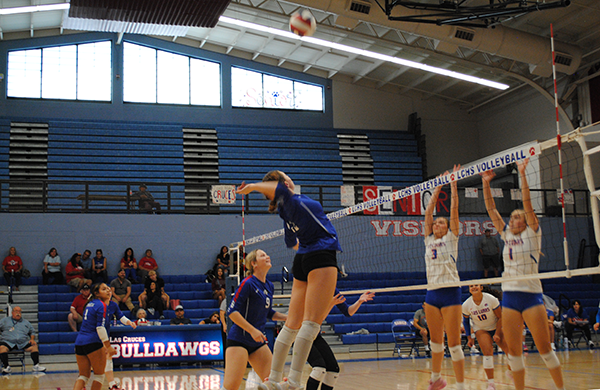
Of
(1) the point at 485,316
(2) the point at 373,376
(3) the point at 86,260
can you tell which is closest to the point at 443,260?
(1) the point at 485,316

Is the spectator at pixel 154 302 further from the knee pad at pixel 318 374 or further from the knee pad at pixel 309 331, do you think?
the knee pad at pixel 309 331

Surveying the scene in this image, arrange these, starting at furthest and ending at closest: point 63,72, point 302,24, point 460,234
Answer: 1. point 63,72
2. point 460,234
3. point 302,24

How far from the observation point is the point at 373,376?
1041 centimetres

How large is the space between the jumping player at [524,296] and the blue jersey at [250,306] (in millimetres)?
2513

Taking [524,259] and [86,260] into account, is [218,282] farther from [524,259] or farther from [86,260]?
[524,259]

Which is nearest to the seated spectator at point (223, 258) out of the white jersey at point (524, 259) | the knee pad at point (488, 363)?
the knee pad at point (488, 363)

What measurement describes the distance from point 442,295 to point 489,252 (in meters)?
13.4

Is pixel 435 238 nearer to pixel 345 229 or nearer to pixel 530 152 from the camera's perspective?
pixel 530 152

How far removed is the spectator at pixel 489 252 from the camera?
63.3 ft

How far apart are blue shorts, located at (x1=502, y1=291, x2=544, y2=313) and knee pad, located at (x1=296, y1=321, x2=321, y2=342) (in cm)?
271

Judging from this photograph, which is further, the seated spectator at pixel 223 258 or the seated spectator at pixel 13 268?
the seated spectator at pixel 223 258

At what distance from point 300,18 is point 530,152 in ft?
A: 11.6

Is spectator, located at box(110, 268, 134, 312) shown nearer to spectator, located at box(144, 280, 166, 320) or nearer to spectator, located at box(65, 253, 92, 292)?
spectator, located at box(144, 280, 166, 320)

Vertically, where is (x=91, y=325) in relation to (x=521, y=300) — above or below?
below
